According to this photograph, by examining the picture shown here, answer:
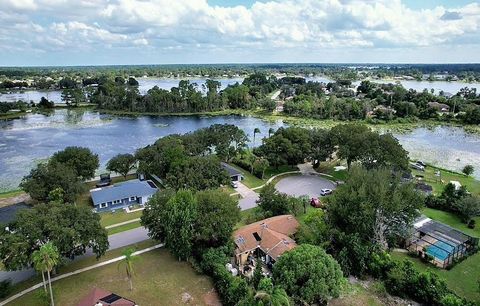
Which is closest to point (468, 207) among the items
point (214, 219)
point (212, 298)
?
point (214, 219)

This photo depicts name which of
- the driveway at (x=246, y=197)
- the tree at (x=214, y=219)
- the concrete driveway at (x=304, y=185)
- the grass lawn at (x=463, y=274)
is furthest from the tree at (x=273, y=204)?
the grass lawn at (x=463, y=274)

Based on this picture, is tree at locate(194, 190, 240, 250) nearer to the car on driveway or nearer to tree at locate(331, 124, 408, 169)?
the car on driveway

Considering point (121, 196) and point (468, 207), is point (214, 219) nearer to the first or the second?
point (121, 196)

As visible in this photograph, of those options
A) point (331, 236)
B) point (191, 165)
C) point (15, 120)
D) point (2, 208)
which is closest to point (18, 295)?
point (2, 208)

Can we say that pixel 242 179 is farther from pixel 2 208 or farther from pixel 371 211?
pixel 2 208

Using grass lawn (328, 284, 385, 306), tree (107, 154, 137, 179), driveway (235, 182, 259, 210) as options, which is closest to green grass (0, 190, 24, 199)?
tree (107, 154, 137, 179)
